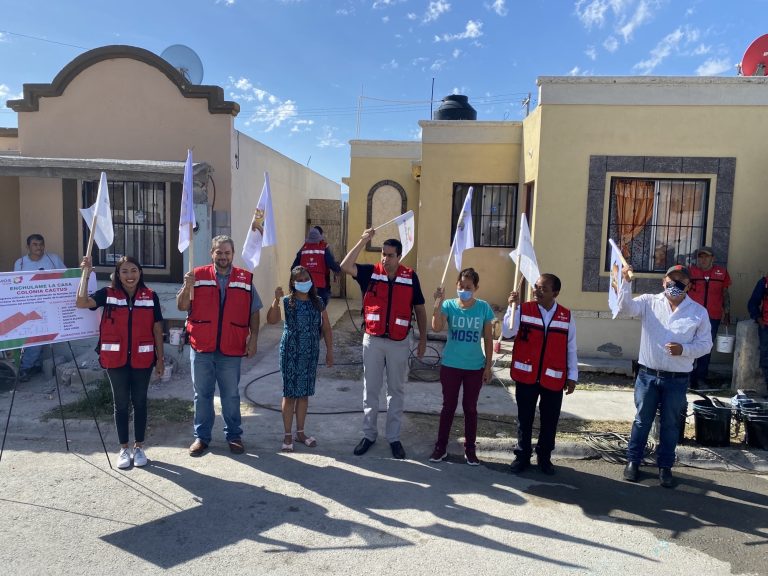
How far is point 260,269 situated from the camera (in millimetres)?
10484

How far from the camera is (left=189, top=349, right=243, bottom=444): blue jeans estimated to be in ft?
16.4

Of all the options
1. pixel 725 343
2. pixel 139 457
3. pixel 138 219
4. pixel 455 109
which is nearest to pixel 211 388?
pixel 139 457

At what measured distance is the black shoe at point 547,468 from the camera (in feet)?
15.8

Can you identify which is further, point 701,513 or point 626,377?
point 626,377

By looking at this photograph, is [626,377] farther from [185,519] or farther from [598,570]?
[185,519]

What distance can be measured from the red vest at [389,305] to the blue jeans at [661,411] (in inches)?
81.0

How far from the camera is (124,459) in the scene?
4.72m

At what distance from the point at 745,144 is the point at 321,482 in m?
7.43

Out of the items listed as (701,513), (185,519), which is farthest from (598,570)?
(185,519)

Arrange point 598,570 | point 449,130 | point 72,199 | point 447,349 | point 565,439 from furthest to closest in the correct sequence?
point 449,130 → point 72,199 → point 565,439 → point 447,349 → point 598,570

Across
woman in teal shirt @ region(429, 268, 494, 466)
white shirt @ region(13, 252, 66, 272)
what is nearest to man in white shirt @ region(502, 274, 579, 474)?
woman in teal shirt @ region(429, 268, 494, 466)

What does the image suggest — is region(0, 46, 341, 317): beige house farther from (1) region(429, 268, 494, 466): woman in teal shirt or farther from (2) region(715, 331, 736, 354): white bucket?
(2) region(715, 331, 736, 354): white bucket

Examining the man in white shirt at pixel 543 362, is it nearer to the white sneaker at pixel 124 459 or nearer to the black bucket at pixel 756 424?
the black bucket at pixel 756 424

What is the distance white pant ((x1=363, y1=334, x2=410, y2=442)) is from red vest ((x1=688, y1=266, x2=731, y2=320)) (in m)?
4.76
